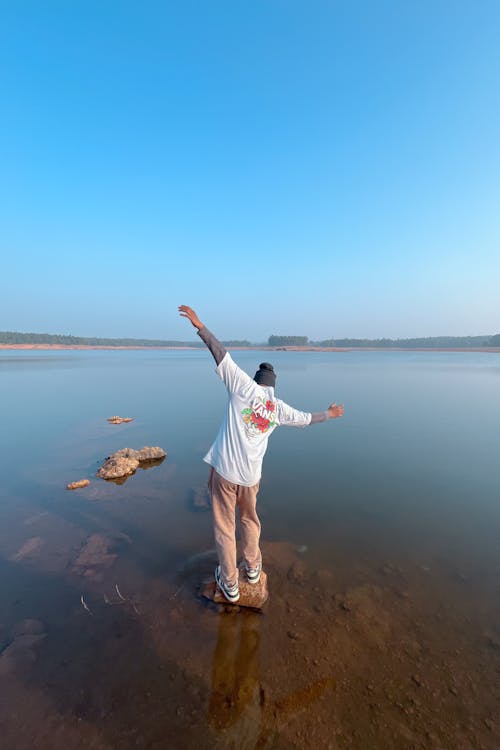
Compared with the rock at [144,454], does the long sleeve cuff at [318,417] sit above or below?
above

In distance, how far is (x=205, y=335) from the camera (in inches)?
157

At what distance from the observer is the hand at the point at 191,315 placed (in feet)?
13.1

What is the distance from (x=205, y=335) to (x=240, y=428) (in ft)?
3.92

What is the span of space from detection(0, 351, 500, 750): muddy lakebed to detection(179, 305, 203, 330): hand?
3.67m

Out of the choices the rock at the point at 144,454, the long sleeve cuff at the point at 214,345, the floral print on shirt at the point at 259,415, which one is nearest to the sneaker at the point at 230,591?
the floral print on shirt at the point at 259,415

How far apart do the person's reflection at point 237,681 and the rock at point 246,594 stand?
13 cm

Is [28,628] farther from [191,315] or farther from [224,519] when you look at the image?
[191,315]

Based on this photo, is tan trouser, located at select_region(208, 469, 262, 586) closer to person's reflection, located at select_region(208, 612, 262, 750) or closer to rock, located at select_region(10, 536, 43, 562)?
person's reflection, located at select_region(208, 612, 262, 750)

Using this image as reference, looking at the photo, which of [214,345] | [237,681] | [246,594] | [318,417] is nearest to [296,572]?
[246,594]

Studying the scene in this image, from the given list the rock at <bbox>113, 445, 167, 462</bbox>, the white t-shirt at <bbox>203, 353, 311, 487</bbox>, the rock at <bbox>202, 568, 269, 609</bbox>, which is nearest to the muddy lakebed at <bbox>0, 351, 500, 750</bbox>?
the rock at <bbox>202, 568, 269, 609</bbox>

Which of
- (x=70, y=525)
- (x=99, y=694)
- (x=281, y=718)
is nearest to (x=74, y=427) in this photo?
(x=70, y=525)

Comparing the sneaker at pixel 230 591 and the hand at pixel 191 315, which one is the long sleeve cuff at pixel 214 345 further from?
the sneaker at pixel 230 591

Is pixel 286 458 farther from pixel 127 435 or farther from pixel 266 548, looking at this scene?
pixel 127 435

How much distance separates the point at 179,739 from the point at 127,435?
456 inches
